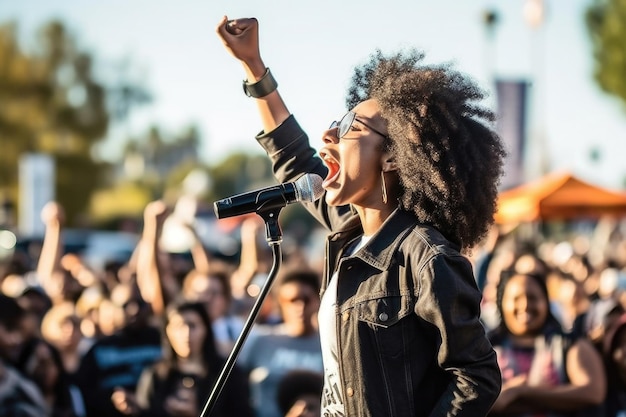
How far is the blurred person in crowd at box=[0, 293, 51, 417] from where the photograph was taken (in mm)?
5426

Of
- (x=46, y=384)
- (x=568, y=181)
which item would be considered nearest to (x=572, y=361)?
(x=46, y=384)

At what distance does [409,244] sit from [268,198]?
1.41 ft

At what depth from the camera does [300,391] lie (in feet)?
18.1

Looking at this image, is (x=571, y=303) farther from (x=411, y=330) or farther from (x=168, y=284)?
(x=411, y=330)

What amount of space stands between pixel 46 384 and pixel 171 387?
0.91 metres

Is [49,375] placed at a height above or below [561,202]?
above

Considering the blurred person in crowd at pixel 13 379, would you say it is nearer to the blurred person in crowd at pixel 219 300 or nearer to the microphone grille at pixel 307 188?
the blurred person in crowd at pixel 219 300

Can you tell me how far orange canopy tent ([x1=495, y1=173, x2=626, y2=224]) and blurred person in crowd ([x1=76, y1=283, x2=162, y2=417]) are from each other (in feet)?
27.6

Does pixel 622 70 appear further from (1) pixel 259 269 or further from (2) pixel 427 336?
(2) pixel 427 336

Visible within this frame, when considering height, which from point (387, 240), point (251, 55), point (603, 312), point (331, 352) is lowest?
point (603, 312)

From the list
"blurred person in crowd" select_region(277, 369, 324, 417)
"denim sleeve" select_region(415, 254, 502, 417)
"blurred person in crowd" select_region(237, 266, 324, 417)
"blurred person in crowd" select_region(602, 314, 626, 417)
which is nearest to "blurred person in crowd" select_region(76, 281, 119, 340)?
"blurred person in crowd" select_region(237, 266, 324, 417)

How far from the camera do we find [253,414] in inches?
227

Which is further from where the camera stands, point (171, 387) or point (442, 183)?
point (171, 387)

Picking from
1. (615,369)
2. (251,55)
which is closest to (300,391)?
(615,369)
